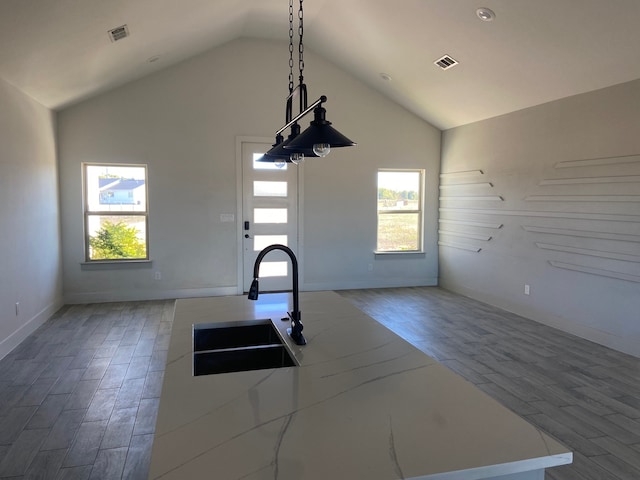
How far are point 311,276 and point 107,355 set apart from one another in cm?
315

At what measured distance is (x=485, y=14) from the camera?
3.73 metres

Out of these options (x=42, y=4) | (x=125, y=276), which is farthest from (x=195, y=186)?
(x=42, y=4)

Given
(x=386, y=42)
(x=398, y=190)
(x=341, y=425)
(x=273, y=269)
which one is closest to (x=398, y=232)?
(x=398, y=190)

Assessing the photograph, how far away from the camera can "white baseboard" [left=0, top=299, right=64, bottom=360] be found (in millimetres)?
3695

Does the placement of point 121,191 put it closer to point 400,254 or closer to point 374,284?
point 374,284

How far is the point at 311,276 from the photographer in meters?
6.33

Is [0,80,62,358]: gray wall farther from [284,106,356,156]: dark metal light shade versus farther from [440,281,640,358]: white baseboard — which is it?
[440,281,640,358]: white baseboard

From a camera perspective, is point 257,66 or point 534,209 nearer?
point 534,209

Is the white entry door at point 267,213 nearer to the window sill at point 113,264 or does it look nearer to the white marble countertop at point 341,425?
the window sill at point 113,264

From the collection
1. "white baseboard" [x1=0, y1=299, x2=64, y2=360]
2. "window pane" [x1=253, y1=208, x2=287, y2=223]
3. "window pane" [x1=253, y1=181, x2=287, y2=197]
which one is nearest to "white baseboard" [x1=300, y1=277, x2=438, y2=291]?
"window pane" [x1=253, y1=208, x2=287, y2=223]

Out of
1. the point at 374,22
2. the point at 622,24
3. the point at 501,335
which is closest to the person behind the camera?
the point at 622,24

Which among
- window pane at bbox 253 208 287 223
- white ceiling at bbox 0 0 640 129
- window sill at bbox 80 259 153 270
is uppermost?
white ceiling at bbox 0 0 640 129

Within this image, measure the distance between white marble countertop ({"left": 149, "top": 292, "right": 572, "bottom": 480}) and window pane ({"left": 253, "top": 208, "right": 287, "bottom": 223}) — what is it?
15.0 feet

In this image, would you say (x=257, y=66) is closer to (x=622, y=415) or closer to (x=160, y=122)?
(x=160, y=122)
